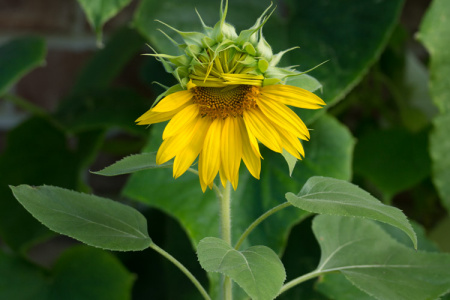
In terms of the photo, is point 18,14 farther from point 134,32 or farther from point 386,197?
point 386,197

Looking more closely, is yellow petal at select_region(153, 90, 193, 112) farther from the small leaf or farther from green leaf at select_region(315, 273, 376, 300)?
green leaf at select_region(315, 273, 376, 300)

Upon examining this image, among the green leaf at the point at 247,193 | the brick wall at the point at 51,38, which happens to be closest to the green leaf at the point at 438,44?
the green leaf at the point at 247,193

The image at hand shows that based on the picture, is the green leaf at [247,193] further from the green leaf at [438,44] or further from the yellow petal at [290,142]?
the yellow petal at [290,142]

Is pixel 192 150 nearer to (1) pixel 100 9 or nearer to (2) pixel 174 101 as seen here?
(2) pixel 174 101

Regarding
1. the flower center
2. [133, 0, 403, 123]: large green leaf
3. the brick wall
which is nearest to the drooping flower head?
the flower center

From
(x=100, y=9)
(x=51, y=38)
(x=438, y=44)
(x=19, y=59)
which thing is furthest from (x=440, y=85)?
(x=51, y=38)

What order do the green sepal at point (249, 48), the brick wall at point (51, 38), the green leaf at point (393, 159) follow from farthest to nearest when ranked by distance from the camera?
the brick wall at point (51, 38), the green leaf at point (393, 159), the green sepal at point (249, 48)
